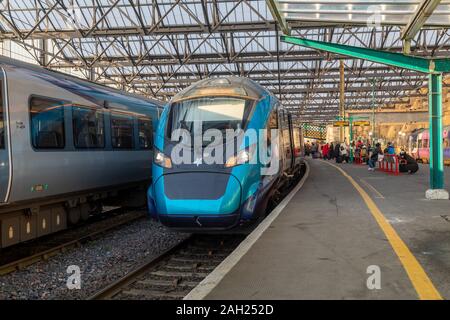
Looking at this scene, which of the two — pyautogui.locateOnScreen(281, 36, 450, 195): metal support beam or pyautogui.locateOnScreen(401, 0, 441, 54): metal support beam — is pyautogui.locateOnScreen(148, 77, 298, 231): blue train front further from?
pyautogui.locateOnScreen(281, 36, 450, 195): metal support beam

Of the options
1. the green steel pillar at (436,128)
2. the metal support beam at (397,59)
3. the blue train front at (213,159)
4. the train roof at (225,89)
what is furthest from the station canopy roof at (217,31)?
the blue train front at (213,159)

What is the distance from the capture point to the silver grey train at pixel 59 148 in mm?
7652

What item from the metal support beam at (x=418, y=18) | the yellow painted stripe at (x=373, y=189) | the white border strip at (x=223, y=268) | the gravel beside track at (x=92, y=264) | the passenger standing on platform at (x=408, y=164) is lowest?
the gravel beside track at (x=92, y=264)

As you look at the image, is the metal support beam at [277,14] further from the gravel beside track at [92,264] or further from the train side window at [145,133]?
the gravel beside track at [92,264]

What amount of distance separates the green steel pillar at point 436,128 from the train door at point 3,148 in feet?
30.5

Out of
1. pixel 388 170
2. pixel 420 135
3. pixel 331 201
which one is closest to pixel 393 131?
pixel 420 135

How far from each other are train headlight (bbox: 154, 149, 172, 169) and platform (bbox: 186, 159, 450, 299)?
6.45 feet

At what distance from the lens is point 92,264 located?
7848mm

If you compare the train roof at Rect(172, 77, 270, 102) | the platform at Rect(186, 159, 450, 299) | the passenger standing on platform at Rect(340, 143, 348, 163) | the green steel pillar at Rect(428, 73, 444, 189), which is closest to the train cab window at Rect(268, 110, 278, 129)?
the train roof at Rect(172, 77, 270, 102)

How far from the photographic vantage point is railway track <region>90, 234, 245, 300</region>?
Answer: 604 centimetres

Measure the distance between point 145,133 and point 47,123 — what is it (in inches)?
182

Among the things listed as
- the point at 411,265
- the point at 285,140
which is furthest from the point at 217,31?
the point at 411,265

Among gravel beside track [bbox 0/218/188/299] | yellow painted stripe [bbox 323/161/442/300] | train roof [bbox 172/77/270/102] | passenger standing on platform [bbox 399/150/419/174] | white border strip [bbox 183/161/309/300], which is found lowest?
gravel beside track [bbox 0/218/188/299]

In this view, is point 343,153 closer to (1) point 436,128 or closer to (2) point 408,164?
(2) point 408,164
